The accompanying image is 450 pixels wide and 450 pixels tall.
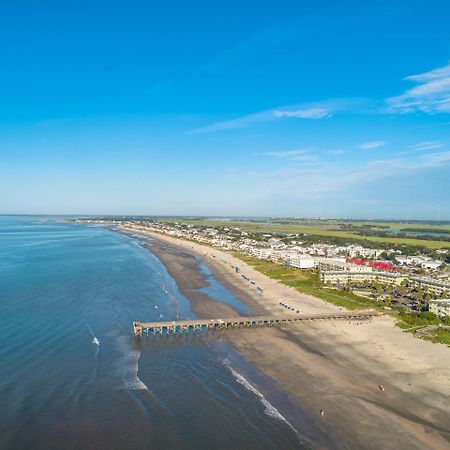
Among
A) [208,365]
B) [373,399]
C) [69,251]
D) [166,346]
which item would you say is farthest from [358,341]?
[69,251]

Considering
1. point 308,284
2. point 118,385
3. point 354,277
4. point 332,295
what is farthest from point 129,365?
point 354,277

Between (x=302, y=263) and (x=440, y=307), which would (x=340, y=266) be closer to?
(x=302, y=263)

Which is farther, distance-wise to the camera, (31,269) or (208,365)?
(31,269)

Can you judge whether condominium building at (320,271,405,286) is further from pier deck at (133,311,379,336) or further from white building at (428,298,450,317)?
pier deck at (133,311,379,336)

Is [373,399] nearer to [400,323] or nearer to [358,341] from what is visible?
[358,341]

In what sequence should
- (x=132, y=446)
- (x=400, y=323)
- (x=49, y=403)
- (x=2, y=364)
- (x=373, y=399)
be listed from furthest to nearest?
(x=400, y=323) < (x=2, y=364) < (x=373, y=399) < (x=49, y=403) < (x=132, y=446)

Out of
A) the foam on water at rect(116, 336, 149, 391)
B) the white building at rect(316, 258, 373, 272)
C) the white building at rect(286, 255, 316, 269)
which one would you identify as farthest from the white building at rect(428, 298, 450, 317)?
the white building at rect(286, 255, 316, 269)
